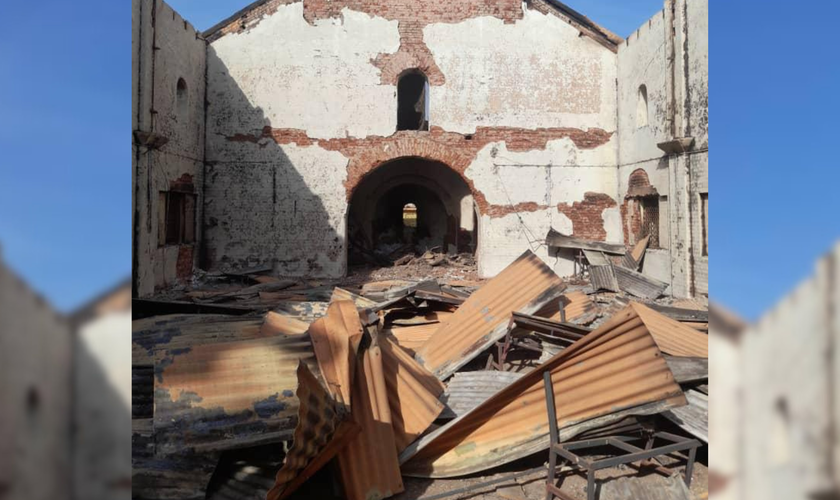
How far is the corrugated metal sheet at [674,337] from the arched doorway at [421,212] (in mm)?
10087

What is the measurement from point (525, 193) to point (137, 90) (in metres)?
8.25

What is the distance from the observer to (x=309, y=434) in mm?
3438

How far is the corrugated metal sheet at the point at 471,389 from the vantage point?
5.00 metres

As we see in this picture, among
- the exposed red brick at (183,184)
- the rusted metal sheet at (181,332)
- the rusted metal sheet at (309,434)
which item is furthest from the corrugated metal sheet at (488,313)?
the exposed red brick at (183,184)

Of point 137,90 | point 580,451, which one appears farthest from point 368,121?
point 580,451

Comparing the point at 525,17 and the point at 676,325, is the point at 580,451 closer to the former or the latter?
the point at 676,325

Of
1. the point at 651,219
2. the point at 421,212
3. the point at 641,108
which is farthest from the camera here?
the point at 421,212

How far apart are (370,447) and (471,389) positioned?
4.31ft

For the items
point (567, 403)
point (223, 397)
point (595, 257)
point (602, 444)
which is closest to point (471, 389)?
point (567, 403)

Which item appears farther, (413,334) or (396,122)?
(396,122)

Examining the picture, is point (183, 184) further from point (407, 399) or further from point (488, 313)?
point (407, 399)

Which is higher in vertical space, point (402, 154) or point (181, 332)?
point (402, 154)

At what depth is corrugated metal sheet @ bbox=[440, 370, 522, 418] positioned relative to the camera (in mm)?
5000
